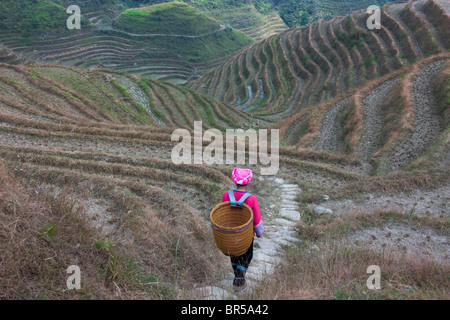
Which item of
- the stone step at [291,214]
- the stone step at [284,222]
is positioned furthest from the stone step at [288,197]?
the stone step at [284,222]

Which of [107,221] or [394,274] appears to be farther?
[107,221]

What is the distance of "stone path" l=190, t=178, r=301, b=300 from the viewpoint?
368 cm

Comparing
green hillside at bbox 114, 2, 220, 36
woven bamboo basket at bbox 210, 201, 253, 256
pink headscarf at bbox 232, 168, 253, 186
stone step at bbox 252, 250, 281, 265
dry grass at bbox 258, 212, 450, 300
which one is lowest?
stone step at bbox 252, 250, 281, 265

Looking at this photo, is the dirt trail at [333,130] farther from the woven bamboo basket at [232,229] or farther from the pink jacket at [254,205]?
the woven bamboo basket at [232,229]

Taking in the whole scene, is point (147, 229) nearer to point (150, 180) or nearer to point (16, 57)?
point (150, 180)

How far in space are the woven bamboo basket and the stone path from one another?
1.79 ft

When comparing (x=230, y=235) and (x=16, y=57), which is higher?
(x=16, y=57)

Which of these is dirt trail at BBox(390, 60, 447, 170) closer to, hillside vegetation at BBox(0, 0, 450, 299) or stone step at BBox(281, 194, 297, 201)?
hillside vegetation at BBox(0, 0, 450, 299)

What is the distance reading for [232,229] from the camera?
3.52m

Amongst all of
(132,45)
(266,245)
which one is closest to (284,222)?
(266,245)

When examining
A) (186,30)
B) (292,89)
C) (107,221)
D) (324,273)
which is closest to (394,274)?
(324,273)

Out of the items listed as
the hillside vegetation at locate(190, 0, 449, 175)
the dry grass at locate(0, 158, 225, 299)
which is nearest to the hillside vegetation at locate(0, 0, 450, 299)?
the dry grass at locate(0, 158, 225, 299)

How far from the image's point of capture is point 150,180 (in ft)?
29.6
